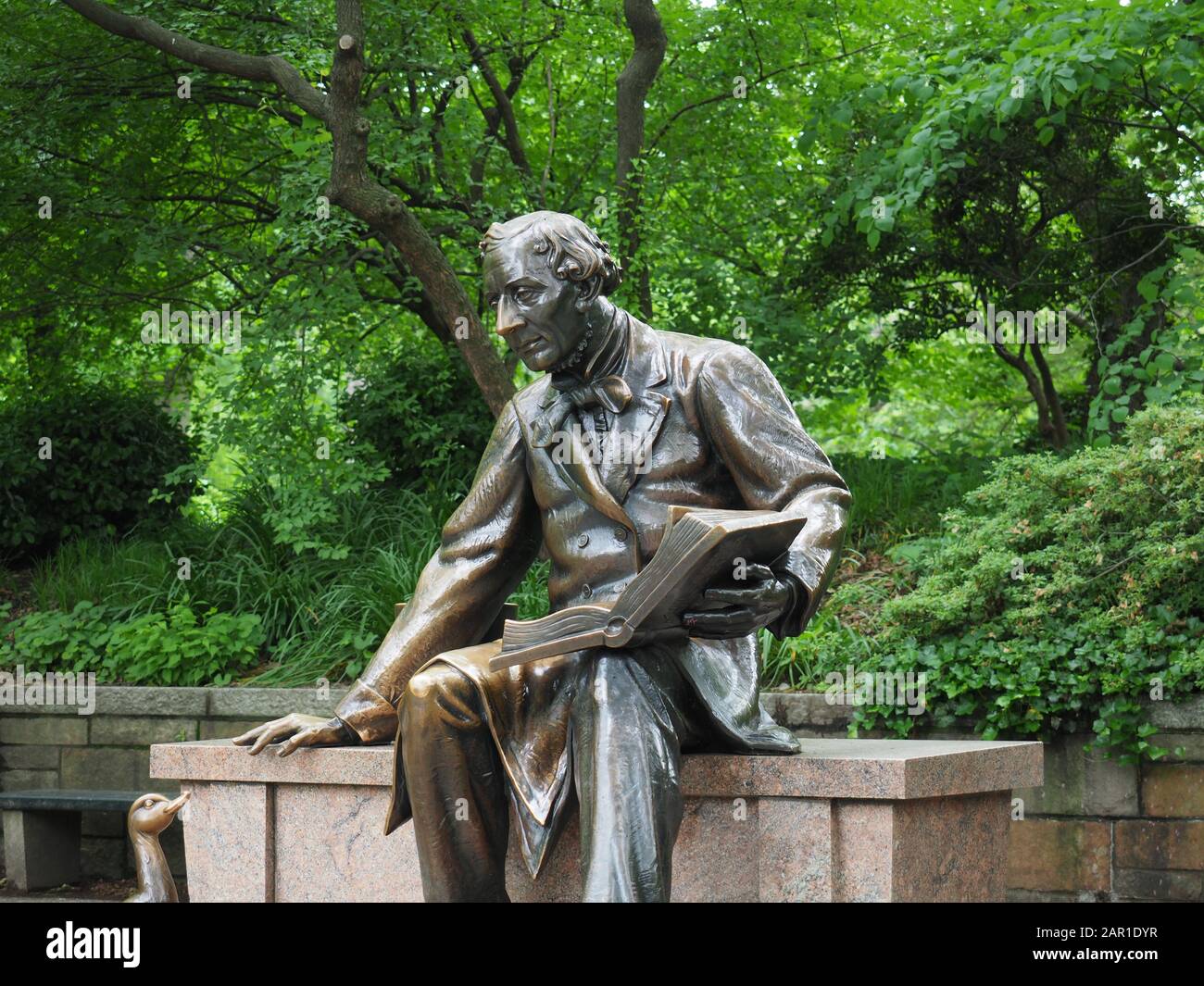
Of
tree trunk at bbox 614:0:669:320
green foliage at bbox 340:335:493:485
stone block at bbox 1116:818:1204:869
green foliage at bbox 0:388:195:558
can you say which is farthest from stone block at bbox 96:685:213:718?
stone block at bbox 1116:818:1204:869

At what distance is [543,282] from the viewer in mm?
3555

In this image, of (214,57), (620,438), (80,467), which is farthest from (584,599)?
(80,467)

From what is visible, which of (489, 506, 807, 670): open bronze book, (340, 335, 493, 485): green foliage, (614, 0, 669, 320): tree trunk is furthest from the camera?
(340, 335, 493, 485): green foliage

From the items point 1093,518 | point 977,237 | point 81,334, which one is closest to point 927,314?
point 977,237

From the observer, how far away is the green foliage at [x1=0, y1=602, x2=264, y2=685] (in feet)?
26.0

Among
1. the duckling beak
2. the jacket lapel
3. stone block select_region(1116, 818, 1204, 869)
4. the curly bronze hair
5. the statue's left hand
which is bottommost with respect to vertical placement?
stone block select_region(1116, 818, 1204, 869)

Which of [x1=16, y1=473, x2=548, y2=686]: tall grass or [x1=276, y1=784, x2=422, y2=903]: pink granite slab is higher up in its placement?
[x1=16, y1=473, x2=548, y2=686]: tall grass

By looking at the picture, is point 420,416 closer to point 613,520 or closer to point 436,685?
point 613,520

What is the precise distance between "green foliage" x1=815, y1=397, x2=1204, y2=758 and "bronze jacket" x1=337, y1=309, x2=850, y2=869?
9.41 feet

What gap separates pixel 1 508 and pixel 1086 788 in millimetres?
6926

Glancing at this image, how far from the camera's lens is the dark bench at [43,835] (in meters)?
7.21

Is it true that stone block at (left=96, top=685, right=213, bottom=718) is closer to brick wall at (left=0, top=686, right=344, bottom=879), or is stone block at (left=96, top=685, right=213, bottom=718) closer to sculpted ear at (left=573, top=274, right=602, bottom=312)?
brick wall at (left=0, top=686, right=344, bottom=879)

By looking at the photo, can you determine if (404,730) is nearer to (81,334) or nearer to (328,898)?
(328,898)

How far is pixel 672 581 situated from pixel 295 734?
1.28m
